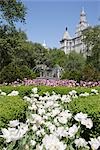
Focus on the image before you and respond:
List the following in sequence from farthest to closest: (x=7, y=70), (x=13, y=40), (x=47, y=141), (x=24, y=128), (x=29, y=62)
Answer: (x=29, y=62) → (x=13, y=40) → (x=7, y=70) → (x=24, y=128) → (x=47, y=141)

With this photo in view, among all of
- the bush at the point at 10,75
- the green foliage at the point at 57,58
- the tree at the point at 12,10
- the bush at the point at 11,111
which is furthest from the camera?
the green foliage at the point at 57,58

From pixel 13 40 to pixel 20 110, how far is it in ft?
72.4

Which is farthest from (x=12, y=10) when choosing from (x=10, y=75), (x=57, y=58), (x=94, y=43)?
(x=57, y=58)

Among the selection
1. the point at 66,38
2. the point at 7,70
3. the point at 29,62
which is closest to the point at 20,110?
the point at 7,70

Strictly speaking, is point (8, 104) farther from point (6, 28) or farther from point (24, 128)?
point (6, 28)

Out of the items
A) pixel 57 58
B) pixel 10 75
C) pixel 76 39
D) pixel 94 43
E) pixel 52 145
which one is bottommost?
pixel 52 145

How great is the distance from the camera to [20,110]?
5.70m

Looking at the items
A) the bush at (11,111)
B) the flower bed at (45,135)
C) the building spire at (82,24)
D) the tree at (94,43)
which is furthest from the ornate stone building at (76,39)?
the flower bed at (45,135)

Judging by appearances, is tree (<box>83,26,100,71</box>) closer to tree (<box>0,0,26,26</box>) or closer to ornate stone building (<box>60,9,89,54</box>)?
tree (<box>0,0,26,26</box>)

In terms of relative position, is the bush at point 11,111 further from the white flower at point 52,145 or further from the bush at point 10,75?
the bush at point 10,75

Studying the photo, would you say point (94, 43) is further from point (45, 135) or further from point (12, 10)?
point (45, 135)

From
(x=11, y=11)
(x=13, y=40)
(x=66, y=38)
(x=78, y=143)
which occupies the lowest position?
(x=78, y=143)

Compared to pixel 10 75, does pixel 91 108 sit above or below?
below

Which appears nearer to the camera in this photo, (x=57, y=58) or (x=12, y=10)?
(x=12, y=10)
